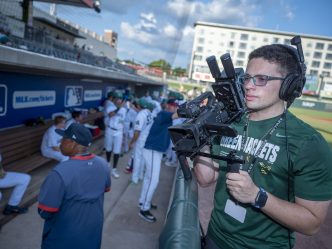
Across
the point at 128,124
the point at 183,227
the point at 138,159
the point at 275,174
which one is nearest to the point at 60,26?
the point at 128,124

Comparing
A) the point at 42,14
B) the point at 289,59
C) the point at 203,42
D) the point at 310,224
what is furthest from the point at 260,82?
the point at 203,42

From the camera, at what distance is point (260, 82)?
1539mm

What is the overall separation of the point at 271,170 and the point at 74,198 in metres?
1.69

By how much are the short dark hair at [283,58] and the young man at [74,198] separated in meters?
1.79

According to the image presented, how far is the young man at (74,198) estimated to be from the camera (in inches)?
88.0

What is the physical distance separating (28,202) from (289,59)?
4416 millimetres

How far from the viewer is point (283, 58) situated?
1.56 meters

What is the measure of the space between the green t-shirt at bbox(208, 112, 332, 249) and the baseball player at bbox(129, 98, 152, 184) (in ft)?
13.5

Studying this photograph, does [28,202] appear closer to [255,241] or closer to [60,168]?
[60,168]

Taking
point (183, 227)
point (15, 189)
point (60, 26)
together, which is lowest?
point (15, 189)

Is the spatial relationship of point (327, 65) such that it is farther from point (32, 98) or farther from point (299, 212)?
point (299, 212)

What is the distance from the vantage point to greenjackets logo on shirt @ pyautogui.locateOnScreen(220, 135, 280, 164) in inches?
59.4

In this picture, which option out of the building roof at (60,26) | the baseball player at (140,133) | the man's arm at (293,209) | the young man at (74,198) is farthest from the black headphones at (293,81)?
the building roof at (60,26)

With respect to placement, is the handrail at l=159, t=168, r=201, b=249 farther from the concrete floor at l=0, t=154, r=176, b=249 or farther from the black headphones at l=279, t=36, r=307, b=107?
the concrete floor at l=0, t=154, r=176, b=249
